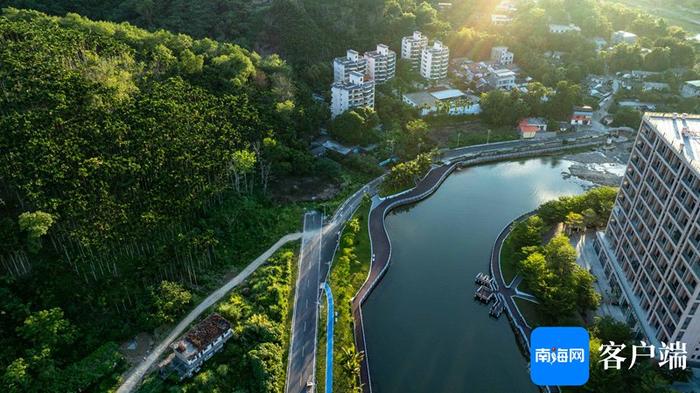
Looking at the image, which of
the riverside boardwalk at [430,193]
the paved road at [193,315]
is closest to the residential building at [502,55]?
the riverside boardwalk at [430,193]

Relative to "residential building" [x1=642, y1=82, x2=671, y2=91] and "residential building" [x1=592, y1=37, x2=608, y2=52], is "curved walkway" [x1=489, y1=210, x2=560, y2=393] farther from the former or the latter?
"residential building" [x1=592, y1=37, x2=608, y2=52]

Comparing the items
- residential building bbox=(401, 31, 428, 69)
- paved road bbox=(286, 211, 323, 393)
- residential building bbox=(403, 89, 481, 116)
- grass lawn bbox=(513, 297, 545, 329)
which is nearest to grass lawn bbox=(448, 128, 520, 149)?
residential building bbox=(403, 89, 481, 116)

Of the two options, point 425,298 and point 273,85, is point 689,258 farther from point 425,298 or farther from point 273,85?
point 273,85

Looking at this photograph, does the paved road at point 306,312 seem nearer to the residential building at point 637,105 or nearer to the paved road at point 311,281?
the paved road at point 311,281

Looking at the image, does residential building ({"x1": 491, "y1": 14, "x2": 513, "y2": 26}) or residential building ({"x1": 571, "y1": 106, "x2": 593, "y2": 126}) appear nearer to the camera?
residential building ({"x1": 571, "y1": 106, "x2": 593, "y2": 126})

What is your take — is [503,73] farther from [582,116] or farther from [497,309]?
[497,309]

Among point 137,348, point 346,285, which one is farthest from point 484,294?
point 137,348
